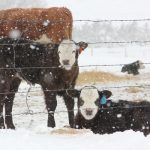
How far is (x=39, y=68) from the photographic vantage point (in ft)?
24.4

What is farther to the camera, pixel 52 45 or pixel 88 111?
pixel 52 45

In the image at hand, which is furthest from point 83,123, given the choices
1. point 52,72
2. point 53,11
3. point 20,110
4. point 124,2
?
point 124,2

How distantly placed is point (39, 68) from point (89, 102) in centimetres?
112

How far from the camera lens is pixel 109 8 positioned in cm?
6178

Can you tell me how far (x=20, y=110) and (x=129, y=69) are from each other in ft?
27.8

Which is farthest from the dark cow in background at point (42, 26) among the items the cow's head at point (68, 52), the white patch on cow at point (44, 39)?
the cow's head at point (68, 52)

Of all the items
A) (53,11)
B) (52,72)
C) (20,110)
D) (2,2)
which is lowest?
(20,110)

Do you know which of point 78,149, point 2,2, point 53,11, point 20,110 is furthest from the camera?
point 2,2

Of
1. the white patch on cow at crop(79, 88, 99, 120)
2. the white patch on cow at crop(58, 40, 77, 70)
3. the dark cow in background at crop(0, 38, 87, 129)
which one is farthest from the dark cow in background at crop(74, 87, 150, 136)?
the white patch on cow at crop(58, 40, 77, 70)

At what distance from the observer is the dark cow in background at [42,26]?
794 centimetres

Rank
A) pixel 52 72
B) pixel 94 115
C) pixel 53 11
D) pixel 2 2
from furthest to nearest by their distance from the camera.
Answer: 1. pixel 2 2
2. pixel 53 11
3. pixel 52 72
4. pixel 94 115

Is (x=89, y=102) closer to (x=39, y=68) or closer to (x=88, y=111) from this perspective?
(x=88, y=111)

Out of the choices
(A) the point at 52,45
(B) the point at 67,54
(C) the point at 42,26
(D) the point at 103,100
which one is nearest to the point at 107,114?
(D) the point at 103,100

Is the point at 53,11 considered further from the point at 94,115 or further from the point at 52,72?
the point at 94,115
